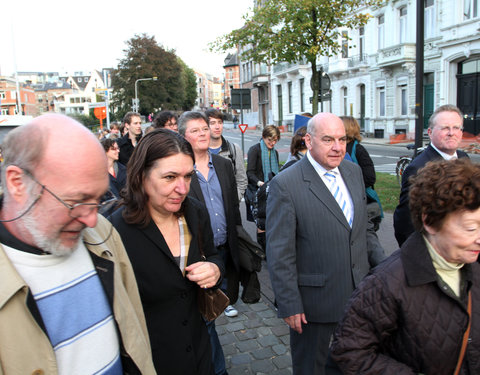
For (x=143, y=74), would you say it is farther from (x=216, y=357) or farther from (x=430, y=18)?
(x=216, y=357)

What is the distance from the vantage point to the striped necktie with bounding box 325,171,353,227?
2.77 metres

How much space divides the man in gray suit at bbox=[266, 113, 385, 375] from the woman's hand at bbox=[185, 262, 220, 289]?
61 centimetres

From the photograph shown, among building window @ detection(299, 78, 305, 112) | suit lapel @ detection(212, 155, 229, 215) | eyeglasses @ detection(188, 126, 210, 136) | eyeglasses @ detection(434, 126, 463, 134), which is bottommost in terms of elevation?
suit lapel @ detection(212, 155, 229, 215)

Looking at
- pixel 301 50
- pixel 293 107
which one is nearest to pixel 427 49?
pixel 301 50

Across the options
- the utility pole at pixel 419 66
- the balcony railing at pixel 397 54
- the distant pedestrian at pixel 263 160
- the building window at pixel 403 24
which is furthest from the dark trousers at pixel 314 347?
the building window at pixel 403 24

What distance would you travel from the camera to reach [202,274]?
2.15 metres

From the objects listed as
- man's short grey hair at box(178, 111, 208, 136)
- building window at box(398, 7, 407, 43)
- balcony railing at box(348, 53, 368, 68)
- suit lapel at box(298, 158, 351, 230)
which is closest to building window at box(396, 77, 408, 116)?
building window at box(398, 7, 407, 43)

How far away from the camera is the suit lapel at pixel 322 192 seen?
2.69m

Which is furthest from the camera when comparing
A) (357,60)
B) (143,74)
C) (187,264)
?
(143,74)

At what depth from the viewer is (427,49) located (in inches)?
963

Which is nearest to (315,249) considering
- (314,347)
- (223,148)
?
(314,347)

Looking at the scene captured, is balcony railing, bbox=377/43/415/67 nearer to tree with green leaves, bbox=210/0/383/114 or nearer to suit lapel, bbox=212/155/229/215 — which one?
tree with green leaves, bbox=210/0/383/114

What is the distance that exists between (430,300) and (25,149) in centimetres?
160

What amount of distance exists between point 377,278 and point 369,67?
31049mm
